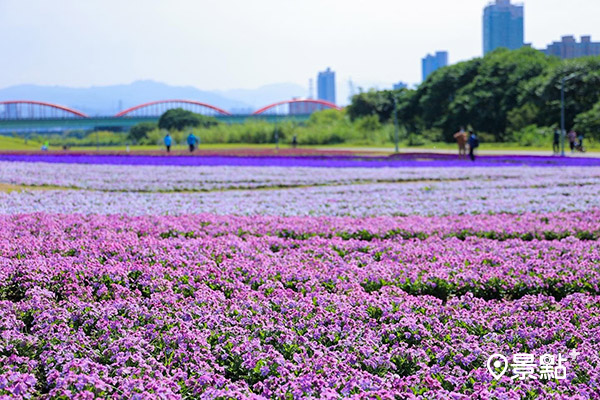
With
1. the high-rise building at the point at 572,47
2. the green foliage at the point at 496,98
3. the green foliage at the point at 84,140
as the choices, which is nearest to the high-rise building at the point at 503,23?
the high-rise building at the point at 572,47

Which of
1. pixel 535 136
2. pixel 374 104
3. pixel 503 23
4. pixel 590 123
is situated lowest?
pixel 535 136

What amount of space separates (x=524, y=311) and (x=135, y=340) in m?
3.45

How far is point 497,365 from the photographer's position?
16.8 feet

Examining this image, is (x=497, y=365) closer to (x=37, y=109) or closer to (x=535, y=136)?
(x=535, y=136)

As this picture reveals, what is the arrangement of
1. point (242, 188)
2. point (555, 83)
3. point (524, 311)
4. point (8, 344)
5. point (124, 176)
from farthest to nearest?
point (555, 83) < point (124, 176) < point (242, 188) < point (524, 311) < point (8, 344)

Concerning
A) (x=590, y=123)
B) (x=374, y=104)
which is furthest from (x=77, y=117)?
(x=590, y=123)

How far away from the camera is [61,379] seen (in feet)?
14.9

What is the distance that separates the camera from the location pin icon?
4.94 metres

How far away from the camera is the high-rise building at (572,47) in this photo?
92938 mm

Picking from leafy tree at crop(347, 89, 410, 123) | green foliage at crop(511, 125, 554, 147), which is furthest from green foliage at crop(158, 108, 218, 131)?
green foliage at crop(511, 125, 554, 147)

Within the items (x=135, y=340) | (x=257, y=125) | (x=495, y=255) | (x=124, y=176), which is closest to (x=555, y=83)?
(x=257, y=125)

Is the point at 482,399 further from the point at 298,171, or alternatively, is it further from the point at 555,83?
the point at 555,83

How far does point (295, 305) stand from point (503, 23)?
193m

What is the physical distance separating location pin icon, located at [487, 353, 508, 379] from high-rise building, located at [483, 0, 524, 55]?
185731 millimetres
